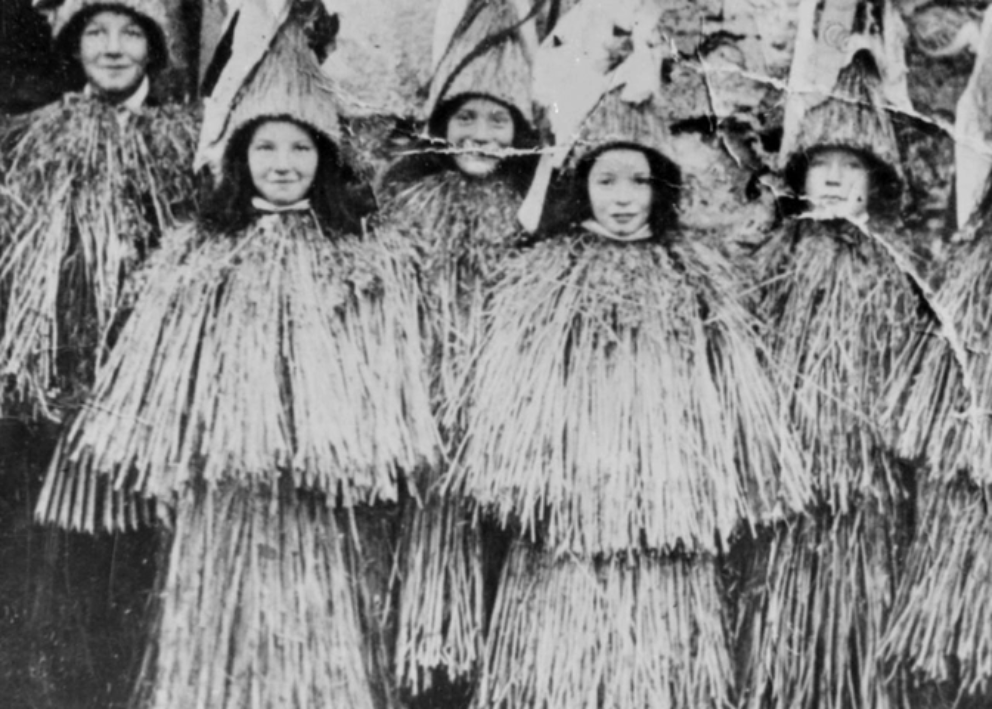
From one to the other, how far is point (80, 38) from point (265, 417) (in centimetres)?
57

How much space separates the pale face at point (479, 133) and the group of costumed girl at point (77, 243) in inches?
→ 14.0

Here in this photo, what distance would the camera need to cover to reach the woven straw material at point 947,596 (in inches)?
60.0

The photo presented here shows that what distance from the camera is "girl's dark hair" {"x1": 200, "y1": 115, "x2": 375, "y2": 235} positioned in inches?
59.9

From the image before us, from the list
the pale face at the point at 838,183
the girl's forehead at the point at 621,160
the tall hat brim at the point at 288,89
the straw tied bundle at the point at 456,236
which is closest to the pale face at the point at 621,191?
the girl's forehead at the point at 621,160

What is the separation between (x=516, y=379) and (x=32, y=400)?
0.65 metres

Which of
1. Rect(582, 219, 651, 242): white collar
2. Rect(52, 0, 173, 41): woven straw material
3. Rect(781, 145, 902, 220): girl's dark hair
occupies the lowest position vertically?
Rect(582, 219, 651, 242): white collar

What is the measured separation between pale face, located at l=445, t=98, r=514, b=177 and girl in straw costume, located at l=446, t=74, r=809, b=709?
0.10 m

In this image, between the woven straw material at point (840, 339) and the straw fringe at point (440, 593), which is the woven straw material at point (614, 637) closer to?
the straw fringe at point (440, 593)

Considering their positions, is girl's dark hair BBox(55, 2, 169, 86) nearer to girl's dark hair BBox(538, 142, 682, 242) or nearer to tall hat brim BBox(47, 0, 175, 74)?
tall hat brim BBox(47, 0, 175, 74)

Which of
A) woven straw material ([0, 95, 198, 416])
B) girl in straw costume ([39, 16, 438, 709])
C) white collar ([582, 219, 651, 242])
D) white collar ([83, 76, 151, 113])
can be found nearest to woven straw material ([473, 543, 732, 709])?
girl in straw costume ([39, 16, 438, 709])

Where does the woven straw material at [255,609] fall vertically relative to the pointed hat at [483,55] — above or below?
below

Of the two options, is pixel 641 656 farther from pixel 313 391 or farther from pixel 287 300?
pixel 287 300

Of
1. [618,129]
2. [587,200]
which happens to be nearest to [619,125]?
[618,129]

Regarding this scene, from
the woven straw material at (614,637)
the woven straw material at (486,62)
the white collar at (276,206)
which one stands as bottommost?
the woven straw material at (614,637)
